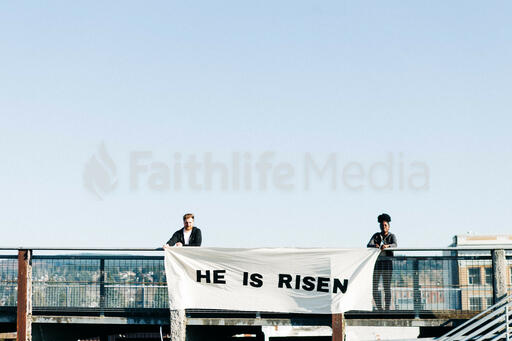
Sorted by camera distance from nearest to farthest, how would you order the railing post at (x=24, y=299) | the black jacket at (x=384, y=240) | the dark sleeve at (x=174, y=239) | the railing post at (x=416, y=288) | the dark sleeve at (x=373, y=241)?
the railing post at (x=416, y=288), the black jacket at (x=384, y=240), the dark sleeve at (x=373, y=241), the dark sleeve at (x=174, y=239), the railing post at (x=24, y=299)

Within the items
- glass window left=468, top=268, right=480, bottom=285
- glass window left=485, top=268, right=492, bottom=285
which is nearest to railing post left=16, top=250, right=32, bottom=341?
glass window left=468, top=268, right=480, bottom=285

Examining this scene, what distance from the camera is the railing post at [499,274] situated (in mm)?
13609

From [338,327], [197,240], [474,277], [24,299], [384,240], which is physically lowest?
[338,327]

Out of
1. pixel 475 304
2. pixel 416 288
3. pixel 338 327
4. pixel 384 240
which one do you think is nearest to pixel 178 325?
pixel 338 327

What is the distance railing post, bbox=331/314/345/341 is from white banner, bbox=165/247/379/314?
13 cm

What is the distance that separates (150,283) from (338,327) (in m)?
3.69

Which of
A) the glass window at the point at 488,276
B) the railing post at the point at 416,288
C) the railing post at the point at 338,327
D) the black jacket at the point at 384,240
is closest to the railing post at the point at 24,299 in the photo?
the railing post at the point at 338,327

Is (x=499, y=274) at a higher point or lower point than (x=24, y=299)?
Answer: higher

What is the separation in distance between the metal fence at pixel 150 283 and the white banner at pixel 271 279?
0.33 metres

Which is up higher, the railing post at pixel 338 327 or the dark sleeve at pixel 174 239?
the dark sleeve at pixel 174 239

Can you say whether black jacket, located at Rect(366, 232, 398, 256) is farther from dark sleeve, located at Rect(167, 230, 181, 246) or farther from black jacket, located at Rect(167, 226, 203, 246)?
dark sleeve, located at Rect(167, 230, 181, 246)

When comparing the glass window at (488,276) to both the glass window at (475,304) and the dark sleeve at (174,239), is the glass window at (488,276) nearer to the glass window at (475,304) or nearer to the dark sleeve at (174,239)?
the glass window at (475,304)

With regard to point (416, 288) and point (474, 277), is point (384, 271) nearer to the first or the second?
point (416, 288)

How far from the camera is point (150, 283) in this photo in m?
14.5
